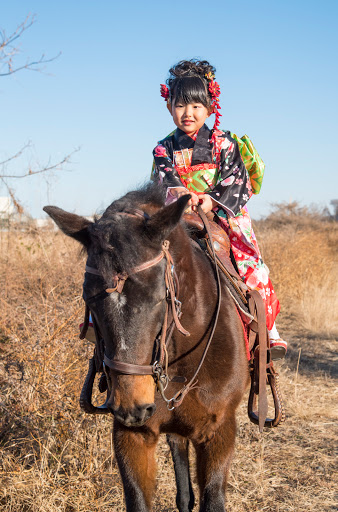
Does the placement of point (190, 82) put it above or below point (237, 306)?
above

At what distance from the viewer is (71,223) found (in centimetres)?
244

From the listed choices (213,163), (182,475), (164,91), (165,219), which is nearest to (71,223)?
(165,219)

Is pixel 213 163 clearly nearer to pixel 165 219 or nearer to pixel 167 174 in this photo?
pixel 167 174

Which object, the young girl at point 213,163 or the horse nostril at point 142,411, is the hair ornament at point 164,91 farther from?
the horse nostril at point 142,411

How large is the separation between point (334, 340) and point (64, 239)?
561 cm

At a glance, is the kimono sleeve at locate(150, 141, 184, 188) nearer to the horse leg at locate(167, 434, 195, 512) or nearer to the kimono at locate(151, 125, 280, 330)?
the kimono at locate(151, 125, 280, 330)

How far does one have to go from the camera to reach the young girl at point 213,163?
12.1 feet

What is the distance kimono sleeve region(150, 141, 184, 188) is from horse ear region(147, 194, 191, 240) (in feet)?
4.39

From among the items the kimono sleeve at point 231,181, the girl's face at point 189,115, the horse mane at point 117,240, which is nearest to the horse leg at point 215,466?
the horse mane at point 117,240

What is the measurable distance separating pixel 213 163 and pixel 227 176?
7.5 inches

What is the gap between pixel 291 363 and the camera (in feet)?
25.0

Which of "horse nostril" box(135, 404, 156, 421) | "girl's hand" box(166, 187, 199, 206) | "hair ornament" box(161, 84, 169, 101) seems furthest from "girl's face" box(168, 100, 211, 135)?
"horse nostril" box(135, 404, 156, 421)

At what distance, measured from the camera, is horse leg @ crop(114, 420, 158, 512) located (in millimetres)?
2703

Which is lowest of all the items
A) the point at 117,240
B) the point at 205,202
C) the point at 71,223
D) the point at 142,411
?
the point at 142,411
